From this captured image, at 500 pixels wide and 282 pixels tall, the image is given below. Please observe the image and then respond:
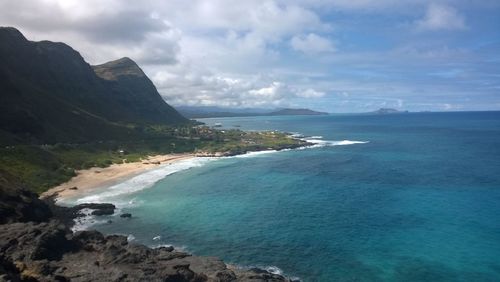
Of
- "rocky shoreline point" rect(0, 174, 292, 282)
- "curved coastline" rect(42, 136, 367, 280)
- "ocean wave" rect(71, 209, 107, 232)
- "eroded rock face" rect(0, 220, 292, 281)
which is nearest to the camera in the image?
"rocky shoreline point" rect(0, 174, 292, 282)

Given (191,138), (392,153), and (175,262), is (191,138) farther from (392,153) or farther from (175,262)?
(175,262)

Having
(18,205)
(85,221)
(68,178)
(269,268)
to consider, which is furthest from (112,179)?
(269,268)

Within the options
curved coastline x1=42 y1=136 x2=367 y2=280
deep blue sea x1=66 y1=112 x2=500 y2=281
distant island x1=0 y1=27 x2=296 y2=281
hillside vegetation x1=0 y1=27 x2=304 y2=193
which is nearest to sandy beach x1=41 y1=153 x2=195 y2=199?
curved coastline x1=42 y1=136 x2=367 y2=280

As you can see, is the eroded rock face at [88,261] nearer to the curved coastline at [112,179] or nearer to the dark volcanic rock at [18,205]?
the curved coastline at [112,179]

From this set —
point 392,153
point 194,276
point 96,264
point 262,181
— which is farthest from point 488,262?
point 392,153

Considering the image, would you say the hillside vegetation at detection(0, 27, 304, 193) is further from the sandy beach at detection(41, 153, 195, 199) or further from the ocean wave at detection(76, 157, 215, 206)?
the ocean wave at detection(76, 157, 215, 206)

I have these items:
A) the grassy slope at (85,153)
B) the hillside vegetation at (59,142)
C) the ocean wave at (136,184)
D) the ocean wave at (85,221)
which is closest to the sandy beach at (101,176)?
the grassy slope at (85,153)
